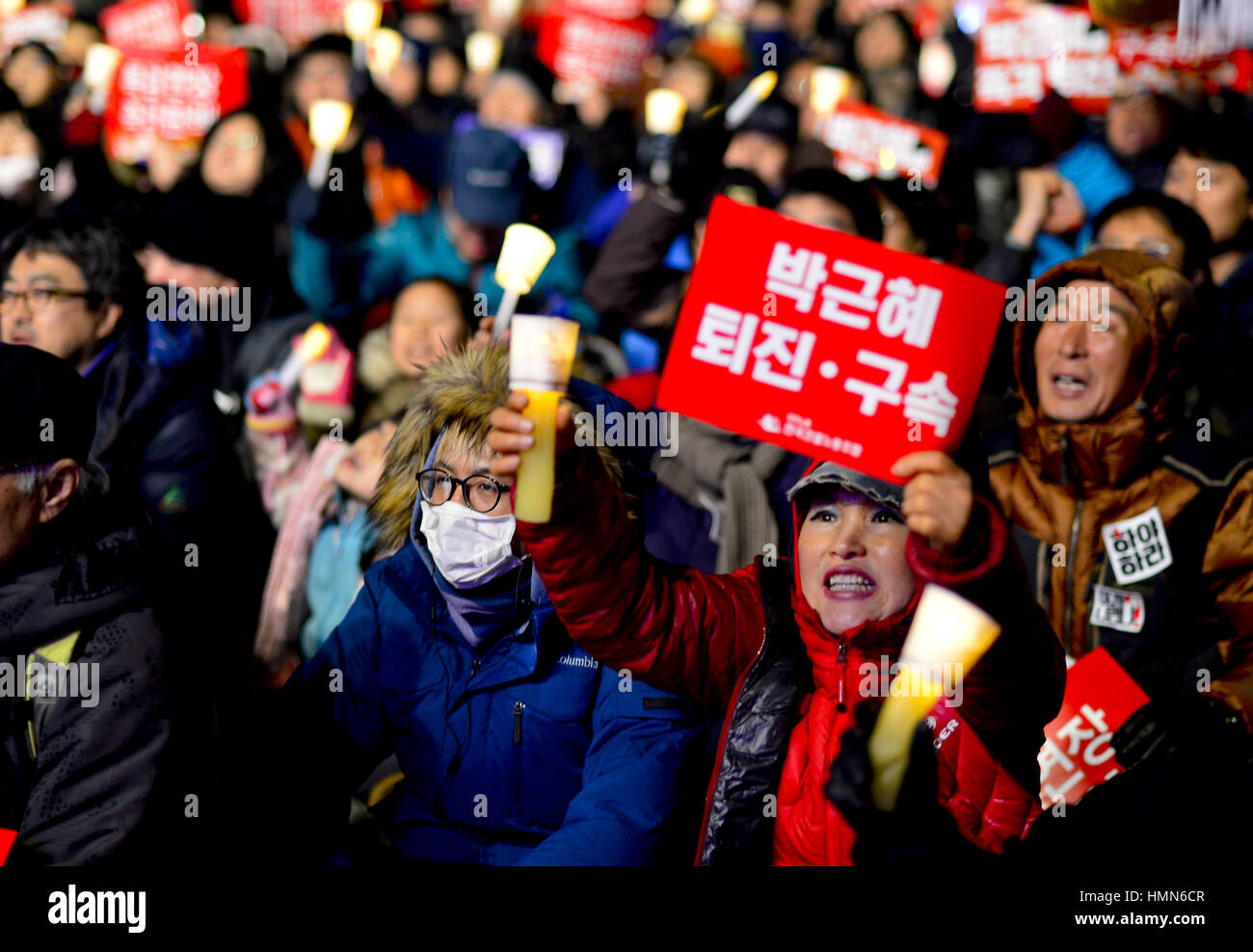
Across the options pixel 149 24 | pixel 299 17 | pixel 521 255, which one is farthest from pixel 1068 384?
pixel 299 17

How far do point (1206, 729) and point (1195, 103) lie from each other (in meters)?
4.56

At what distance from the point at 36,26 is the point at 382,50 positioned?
4.07m

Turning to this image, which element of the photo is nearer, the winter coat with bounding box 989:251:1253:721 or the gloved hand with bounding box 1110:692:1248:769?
the gloved hand with bounding box 1110:692:1248:769

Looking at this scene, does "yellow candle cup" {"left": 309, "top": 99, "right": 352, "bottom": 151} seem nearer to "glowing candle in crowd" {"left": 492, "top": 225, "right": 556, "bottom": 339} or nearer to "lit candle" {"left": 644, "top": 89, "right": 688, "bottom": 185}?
"lit candle" {"left": 644, "top": 89, "right": 688, "bottom": 185}

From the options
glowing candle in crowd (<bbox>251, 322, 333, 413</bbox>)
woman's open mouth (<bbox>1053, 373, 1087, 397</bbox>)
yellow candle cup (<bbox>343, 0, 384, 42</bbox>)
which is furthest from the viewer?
yellow candle cup (<bbox>343, 0, 384, 42</bbox>)

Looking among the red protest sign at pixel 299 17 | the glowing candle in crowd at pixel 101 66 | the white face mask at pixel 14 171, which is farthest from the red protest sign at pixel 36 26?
the white face mask at pixel 14 171

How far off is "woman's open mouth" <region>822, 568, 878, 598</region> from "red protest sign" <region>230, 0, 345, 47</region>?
351 inches

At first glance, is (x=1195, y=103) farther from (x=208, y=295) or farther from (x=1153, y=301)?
(x=208, y=295)

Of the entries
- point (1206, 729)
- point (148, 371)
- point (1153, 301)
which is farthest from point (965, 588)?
point (148, 371)

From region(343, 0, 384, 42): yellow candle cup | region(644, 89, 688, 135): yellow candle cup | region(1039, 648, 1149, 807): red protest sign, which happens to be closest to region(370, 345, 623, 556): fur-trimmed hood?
region(1039, 648, 1149, 807): red protest sign

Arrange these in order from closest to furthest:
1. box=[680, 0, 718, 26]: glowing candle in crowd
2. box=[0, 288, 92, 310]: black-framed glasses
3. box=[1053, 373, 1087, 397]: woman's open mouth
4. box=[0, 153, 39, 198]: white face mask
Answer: box=[1053, 373, 1087, 397]: woman's open mouth
box=[0, 288, 92, 310]: black-framed glasses
box=[0, 153, 39, 198]: white face mask
box=[680, 0, 718, 26]: glowing candle in crowd

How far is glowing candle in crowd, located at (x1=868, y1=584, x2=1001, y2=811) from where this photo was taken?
189 cm

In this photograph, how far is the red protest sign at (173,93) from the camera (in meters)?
7.23
